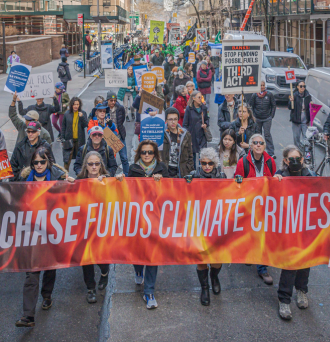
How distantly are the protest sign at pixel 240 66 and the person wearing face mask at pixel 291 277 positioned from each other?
1944 millimetres

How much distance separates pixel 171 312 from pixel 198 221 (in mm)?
988

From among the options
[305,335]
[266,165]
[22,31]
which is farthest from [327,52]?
[22,31]

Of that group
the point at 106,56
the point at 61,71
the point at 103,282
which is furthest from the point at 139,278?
the point at 106,56

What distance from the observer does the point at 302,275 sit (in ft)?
16.9

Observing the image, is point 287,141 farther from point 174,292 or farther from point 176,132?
point 174,292

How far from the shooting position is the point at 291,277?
16.4 ft

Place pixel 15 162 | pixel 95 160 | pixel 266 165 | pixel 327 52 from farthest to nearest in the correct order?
pixel 327 52 → pixel 15 162 → pixel 266 165 → pixel 95 160

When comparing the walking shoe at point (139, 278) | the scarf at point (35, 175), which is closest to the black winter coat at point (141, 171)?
the scarf at point (35, 175)

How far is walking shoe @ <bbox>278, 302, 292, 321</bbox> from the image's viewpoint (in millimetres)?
4824

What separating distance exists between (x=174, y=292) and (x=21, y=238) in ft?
5.88

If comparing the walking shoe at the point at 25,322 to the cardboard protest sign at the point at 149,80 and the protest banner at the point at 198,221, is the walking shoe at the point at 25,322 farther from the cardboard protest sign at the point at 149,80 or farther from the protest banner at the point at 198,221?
the cardboard protest sign at the point at 149,80

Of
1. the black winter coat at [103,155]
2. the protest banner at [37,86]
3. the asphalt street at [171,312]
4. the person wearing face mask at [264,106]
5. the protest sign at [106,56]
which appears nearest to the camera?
the asphalt street at [171,312]

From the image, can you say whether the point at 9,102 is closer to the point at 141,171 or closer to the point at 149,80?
the point at 149,80

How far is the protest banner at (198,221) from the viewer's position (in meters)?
5.09
